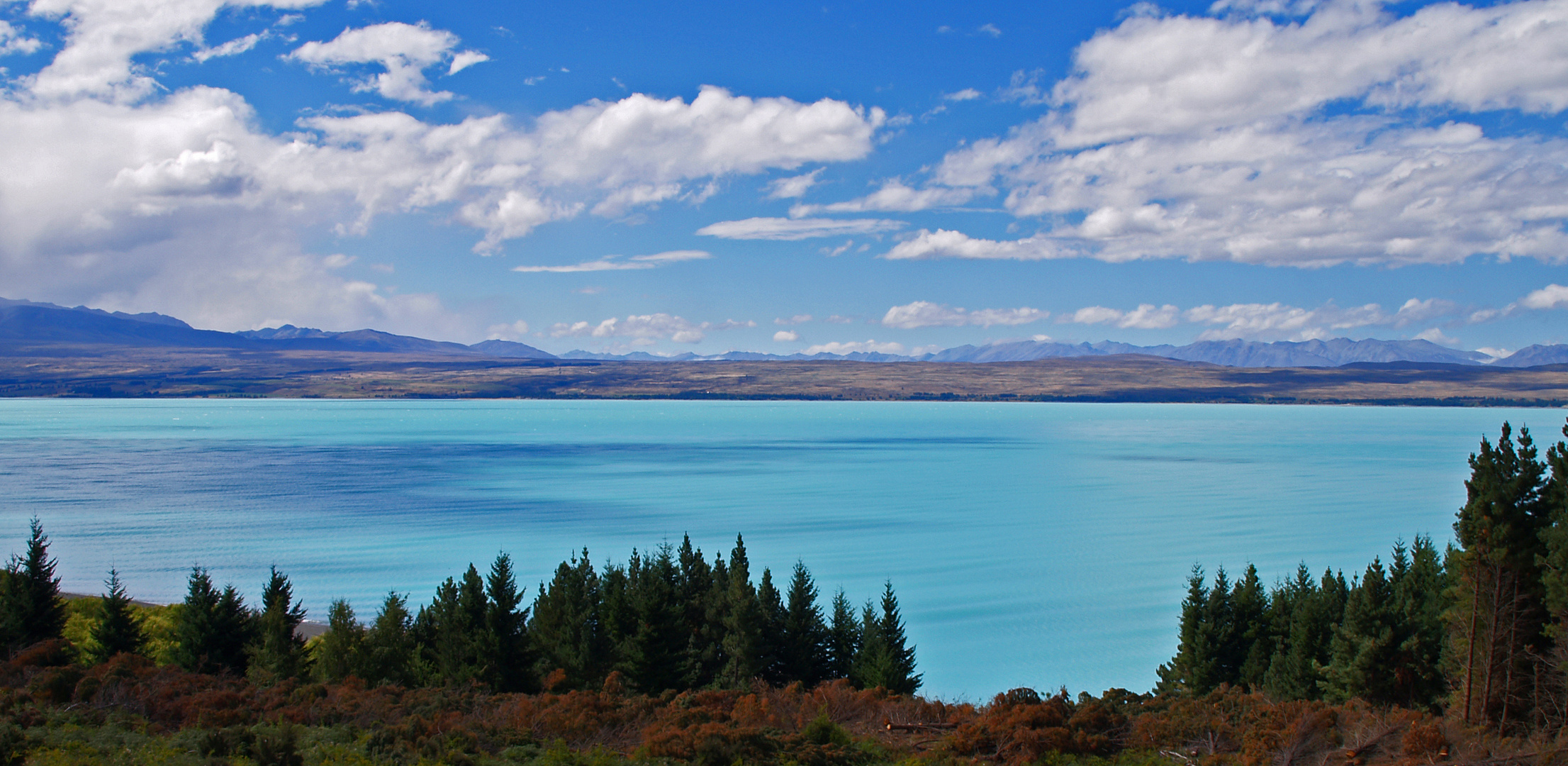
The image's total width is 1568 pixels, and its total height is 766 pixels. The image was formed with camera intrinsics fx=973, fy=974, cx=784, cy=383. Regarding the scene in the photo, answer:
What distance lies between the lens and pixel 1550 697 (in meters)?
18.2

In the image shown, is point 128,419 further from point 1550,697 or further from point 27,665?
point 1550,697

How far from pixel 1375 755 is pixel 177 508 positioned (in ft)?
238

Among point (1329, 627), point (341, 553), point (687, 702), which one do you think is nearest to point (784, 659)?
point (687, 702)

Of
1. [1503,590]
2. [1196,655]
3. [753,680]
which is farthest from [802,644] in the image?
[1503,590]

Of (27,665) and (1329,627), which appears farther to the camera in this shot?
(1329,627)

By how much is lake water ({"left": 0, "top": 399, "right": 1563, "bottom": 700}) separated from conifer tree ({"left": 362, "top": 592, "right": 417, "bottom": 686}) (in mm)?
15853

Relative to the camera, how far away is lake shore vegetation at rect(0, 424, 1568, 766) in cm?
1437

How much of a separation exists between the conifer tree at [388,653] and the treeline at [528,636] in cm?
5

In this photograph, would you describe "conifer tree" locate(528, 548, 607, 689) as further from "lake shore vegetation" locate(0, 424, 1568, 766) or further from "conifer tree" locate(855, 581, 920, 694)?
"conifer tree" locate(855, 581, 920, 694)

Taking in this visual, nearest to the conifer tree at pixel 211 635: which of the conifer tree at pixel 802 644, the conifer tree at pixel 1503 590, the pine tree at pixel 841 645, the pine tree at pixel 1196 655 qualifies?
the conifer tree at pixel 802 644

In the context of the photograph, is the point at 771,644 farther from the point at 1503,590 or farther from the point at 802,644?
the point at 1503,590

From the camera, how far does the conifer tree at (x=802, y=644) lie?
30.1m

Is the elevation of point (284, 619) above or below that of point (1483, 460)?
below

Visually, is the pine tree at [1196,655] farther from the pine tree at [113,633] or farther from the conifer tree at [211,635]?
the pine tree at [113,633]
